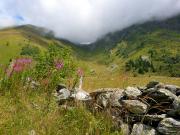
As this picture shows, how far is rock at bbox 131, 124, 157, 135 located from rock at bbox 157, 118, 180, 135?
22cm

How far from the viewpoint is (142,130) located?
990 centimetres

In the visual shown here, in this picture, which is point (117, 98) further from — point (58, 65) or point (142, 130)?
point (58, 65)

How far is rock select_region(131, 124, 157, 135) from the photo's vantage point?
Answer: 9396 millimetres

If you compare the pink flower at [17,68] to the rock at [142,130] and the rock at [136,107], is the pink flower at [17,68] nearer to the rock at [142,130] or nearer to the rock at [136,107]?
the rock at [136,107]

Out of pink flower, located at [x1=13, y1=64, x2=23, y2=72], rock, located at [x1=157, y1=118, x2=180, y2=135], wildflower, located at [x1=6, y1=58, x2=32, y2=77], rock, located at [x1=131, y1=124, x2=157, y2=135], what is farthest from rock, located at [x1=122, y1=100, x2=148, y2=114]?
pink flower, located at [x1=13, y1=64, x2=23, y2=72]

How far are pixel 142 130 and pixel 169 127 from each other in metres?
0.74

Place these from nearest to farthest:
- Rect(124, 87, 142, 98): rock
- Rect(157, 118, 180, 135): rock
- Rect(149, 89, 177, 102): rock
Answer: Rect(157, 118, 180, 135): rock
Rect(149, 89, 177, 102): rock
Rect(124, 87, 142, 98): rock

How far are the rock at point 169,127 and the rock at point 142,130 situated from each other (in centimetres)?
22

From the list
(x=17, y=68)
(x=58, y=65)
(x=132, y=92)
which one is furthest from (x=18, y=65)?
(x=132, y=92)

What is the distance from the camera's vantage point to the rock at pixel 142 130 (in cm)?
940

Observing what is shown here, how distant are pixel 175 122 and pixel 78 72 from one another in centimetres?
295

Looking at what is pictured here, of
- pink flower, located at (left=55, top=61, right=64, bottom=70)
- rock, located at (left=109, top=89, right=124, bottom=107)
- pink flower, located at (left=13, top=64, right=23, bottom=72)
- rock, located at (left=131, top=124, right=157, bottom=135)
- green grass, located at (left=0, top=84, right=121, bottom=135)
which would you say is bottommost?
rock, located at (left=131, top=124, right=157, bottom=135)

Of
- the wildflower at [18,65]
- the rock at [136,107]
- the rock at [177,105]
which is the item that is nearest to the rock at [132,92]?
the rock at [136,107]

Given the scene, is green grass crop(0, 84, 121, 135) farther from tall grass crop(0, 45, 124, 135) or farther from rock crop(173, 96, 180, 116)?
rock crop(173, 96, 180, 116)
